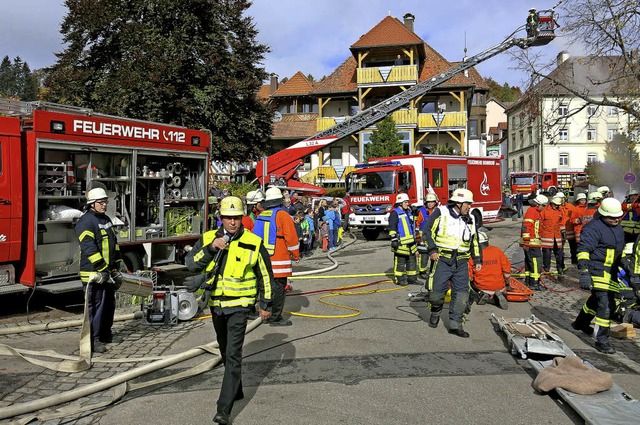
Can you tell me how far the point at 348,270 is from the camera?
12.7m

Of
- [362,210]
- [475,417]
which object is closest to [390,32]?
[362,210]

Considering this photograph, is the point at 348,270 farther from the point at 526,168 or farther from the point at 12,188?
the point at 526,168

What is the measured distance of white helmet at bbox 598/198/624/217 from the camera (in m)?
6.53

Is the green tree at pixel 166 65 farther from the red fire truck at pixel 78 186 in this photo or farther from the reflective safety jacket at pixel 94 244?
the reflective safety jacket at pixel 94 244

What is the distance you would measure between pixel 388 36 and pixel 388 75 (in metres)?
2.91

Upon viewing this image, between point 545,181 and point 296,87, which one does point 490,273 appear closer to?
point 296,87

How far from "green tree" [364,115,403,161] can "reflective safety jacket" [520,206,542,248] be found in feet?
68.9

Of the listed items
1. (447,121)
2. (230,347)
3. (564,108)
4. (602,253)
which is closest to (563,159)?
(447,121)

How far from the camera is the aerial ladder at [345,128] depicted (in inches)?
786

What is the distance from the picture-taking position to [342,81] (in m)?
38.5

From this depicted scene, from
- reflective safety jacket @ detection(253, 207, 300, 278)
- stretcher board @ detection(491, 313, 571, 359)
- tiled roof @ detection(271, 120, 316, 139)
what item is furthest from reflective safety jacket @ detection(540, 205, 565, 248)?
tiled roof @ detection(271, 120, 316, 139)

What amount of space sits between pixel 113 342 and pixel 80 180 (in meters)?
3.16

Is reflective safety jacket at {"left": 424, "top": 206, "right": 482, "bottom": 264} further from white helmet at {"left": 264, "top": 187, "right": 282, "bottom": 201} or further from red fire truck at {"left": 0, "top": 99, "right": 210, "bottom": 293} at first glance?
red fire truck at {"left": 0, "top": 99, "right": 210, "bottom": 293}

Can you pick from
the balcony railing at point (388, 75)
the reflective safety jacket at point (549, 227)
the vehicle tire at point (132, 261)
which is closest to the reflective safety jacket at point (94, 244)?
the vehicle tire at point (132, 261)
